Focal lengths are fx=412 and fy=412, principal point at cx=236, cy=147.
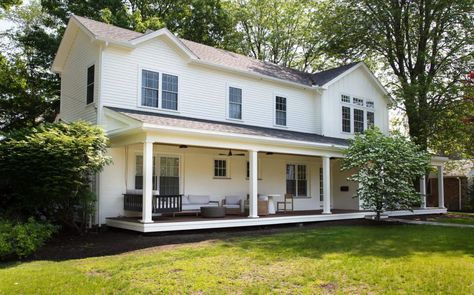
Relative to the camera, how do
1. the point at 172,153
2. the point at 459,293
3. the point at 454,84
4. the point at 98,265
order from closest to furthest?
the point at 459,293 → the point at 98,265 → the point at 172,153 → the point at 454,84

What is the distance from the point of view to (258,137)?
47.0 feet

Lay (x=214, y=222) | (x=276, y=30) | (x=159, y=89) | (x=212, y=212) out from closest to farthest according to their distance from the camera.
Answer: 1. (x=214, y=222)
2. (x=212, y=212)
3. (x=159, y=89)
4. (x=276, y=30)

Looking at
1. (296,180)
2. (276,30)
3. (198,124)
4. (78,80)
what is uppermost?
(276,30)

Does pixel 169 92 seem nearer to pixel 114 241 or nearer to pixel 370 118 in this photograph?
pixel 114 241

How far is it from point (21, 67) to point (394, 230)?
22650 mm

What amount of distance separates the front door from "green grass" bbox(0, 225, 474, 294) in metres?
4.44

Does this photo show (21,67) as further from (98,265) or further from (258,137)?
(98,265)

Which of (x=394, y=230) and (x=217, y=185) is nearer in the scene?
(x=394, y=230)

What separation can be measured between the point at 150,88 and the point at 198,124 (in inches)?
93.0

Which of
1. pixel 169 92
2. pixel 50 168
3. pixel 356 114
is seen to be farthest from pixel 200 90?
pixel 356 114

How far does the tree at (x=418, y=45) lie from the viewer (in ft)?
75.0

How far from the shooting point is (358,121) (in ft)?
71.9

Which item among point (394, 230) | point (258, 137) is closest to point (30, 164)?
point (258, 137)

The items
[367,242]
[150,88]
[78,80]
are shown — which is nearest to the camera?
[367,242]
